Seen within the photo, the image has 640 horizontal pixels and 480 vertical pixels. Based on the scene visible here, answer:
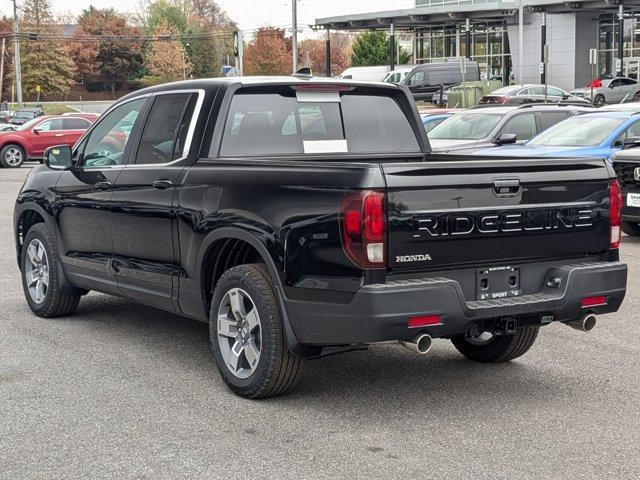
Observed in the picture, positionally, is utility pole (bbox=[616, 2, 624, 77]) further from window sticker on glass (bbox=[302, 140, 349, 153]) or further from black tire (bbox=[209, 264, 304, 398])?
black tire (bbox=[209, 264, 304, 398])

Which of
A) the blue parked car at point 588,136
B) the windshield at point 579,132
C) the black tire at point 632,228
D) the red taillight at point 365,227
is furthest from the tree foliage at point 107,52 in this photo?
the red taillight at point 365,227

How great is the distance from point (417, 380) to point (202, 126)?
82.8 inches

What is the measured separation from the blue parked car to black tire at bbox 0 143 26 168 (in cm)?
2005

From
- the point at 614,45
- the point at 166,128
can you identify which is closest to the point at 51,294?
the point at 166,128

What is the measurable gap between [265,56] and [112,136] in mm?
93213

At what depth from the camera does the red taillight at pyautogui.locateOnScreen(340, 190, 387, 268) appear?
16.6 ft

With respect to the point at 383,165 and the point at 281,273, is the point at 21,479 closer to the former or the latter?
the point at 281,273

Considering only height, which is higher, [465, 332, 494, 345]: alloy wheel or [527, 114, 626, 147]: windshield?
[527, 114, 626, 147]: windshield

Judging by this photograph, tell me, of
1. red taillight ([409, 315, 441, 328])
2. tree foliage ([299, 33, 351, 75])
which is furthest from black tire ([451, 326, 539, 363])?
tree foliage ([299, 33, 351, 75])

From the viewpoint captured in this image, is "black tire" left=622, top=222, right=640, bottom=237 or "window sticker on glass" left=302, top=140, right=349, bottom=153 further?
"black tire" left=622, top=222, right=640, bottom=237

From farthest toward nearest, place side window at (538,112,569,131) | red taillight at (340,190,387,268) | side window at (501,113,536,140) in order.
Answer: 1. side window at (538,112,569,131)
2. side window at (501,113,536,140)
3. red taillight at (340,190,387,268)

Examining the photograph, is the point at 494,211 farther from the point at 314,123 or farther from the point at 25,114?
the point at 25,114

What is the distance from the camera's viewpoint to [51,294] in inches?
321

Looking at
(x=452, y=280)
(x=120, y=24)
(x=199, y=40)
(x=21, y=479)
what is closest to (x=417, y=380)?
(x=452, y=280)
